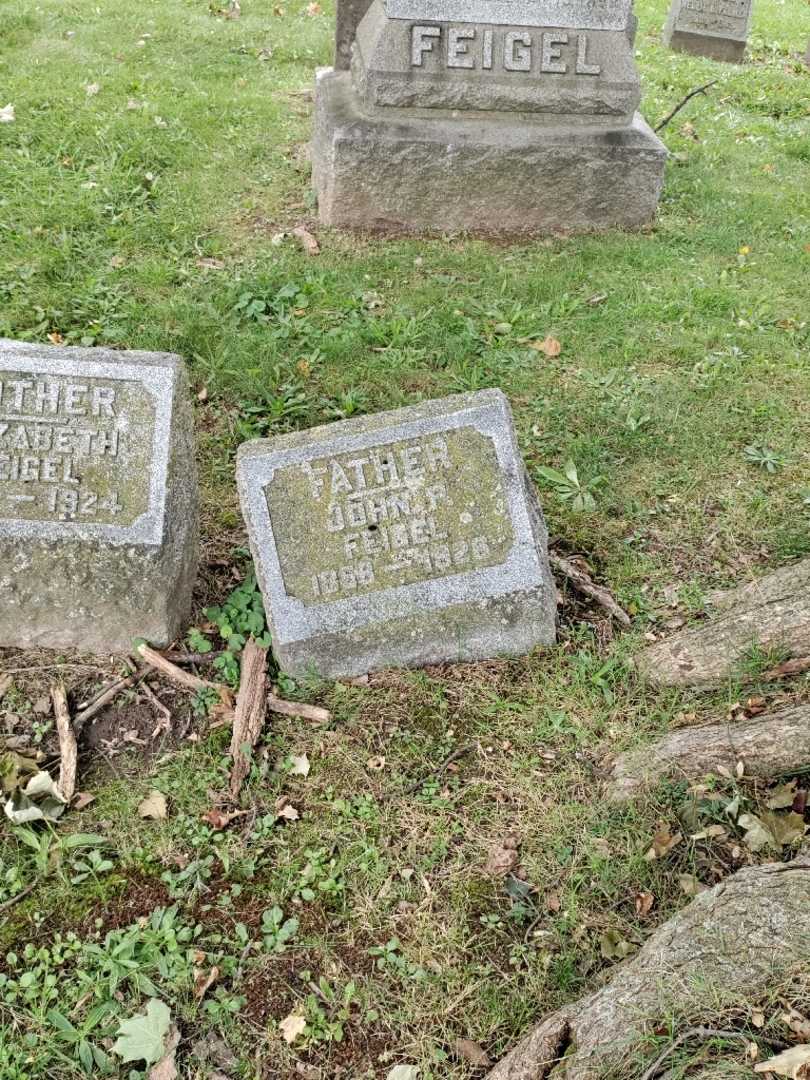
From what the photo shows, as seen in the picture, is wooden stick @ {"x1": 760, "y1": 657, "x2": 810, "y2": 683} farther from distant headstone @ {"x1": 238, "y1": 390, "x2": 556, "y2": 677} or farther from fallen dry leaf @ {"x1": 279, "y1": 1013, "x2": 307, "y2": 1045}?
fallen dry leaf @ {"x1": 279, "y1": 1013, "x2": 307, "y2": 1045}

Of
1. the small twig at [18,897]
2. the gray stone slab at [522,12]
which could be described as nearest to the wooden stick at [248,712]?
the small twig at [18,897]

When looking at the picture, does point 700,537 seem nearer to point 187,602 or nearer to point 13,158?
point 187,602

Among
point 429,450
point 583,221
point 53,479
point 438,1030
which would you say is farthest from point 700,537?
point 583,221

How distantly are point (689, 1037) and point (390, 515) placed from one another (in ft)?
5.90

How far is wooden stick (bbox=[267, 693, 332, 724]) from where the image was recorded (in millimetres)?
3002

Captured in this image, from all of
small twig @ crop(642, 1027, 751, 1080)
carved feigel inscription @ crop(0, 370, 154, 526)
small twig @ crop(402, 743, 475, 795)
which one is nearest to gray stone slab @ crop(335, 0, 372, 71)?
carved feigel inscription @ crop(0, 370, 154, 526)

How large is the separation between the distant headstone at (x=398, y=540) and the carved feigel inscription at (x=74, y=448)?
0.37 m

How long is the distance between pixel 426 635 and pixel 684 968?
1.40m

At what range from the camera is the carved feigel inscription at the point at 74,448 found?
115 inches

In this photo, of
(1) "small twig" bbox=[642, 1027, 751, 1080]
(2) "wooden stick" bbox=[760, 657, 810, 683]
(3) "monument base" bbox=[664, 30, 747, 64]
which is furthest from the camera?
(3) "monument base" bbox=[664, 30, 747, 64]

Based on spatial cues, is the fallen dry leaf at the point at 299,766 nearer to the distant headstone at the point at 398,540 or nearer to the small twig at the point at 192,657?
the distant headstone at the point at 398,540

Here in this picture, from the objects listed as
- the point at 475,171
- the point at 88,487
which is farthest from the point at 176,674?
the point at 475,171

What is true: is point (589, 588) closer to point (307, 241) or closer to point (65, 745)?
point (65, 745)

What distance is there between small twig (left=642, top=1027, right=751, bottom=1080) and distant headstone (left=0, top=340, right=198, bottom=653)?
1979 mm
